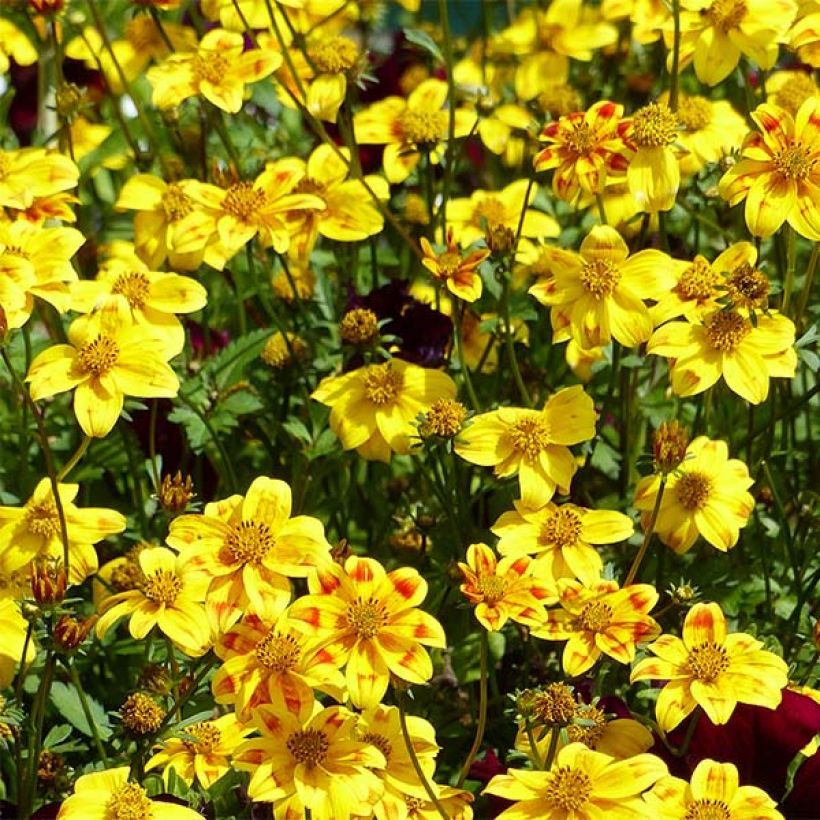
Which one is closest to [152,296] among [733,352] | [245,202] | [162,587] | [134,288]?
[134,288]

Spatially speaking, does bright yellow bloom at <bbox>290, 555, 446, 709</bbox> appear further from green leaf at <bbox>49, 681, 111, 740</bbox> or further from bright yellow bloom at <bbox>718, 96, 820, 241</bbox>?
bright yellow bloom at <bbox>718, 96, 820, 241</bbox>

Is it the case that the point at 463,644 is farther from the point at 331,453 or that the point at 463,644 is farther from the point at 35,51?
the point at 35,51

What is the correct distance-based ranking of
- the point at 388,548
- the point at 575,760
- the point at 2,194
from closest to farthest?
the point at 575,760, the point at 2,194, the point at 388,548

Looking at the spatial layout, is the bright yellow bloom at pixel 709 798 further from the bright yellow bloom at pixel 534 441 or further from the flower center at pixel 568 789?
the bright yellow bloom at pixel 534 441

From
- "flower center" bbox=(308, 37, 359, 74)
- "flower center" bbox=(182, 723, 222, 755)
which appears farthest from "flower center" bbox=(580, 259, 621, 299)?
"flower center" bbox=(182, 723, 222, 755)

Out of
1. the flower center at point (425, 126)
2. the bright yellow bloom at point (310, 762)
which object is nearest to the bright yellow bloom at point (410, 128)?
the flower center at point (425, 126)

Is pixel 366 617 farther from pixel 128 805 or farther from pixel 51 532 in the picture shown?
pixel 51 532

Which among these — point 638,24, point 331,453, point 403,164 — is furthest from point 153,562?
point 638,24
